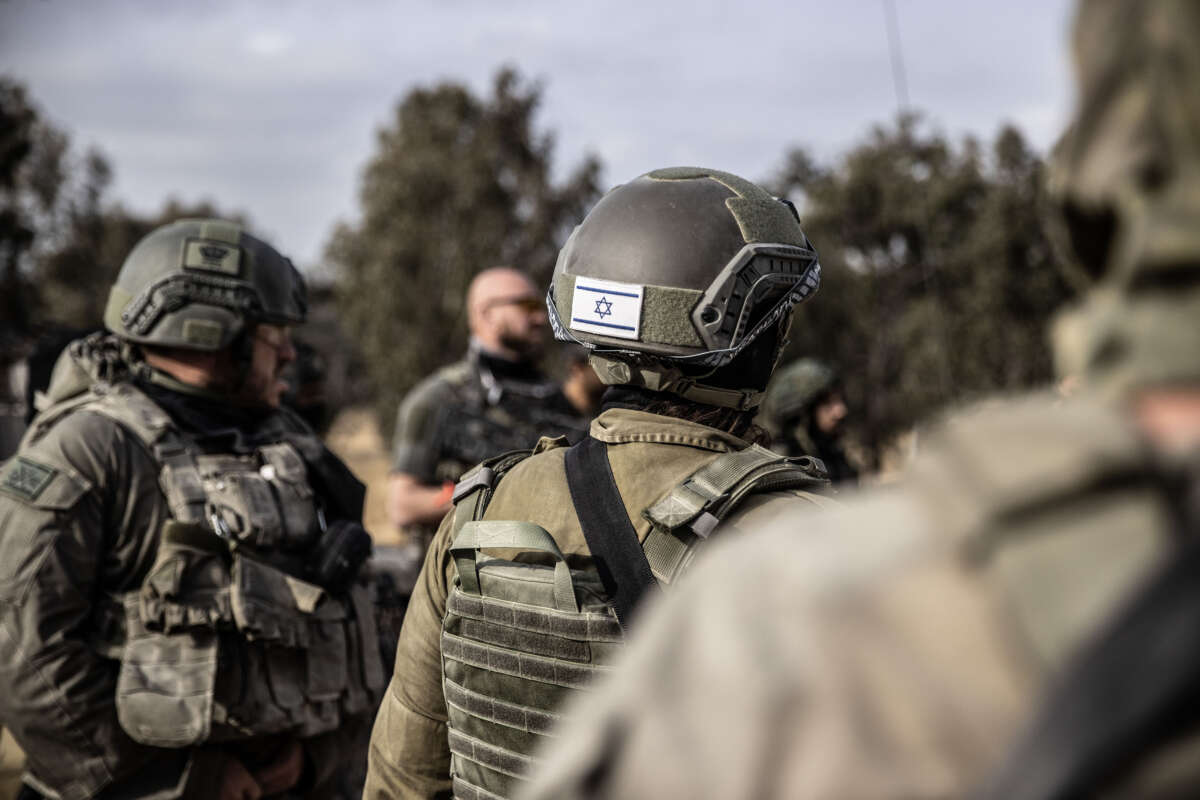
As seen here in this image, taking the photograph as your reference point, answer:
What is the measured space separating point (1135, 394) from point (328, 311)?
4276 centimetres

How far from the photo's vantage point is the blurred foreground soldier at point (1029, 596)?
719 mm

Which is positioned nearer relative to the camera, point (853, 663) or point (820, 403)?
point (853, 663)

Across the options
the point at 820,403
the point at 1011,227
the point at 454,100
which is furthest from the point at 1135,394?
the point at 454,100

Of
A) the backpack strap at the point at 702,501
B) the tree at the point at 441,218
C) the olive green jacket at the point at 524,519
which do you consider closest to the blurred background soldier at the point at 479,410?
the olive green jacket at the point at 524,519

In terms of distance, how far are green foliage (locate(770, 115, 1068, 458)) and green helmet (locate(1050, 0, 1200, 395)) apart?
820 inches

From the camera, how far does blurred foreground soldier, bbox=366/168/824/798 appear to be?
2.05 metres

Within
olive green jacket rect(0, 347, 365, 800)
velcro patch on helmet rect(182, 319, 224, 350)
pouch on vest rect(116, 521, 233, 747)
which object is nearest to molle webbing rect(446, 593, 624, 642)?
pouch on vest rect(116, 521, 233, 747)

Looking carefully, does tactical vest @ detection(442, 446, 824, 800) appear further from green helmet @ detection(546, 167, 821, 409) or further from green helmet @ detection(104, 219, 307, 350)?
green helmet @ detection(104, 219, 307, 350)

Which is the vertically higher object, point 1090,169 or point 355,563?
point 1090,169

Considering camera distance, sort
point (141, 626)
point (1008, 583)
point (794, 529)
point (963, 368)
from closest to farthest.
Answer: point (1008, 583) → point (794, 529) → point (141, 626) → point (963, 368)

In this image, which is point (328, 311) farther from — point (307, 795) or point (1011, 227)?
point (307, 795)

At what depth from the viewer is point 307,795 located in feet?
12.2

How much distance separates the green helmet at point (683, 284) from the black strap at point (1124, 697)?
1569 mm

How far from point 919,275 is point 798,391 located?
66.6 feet
